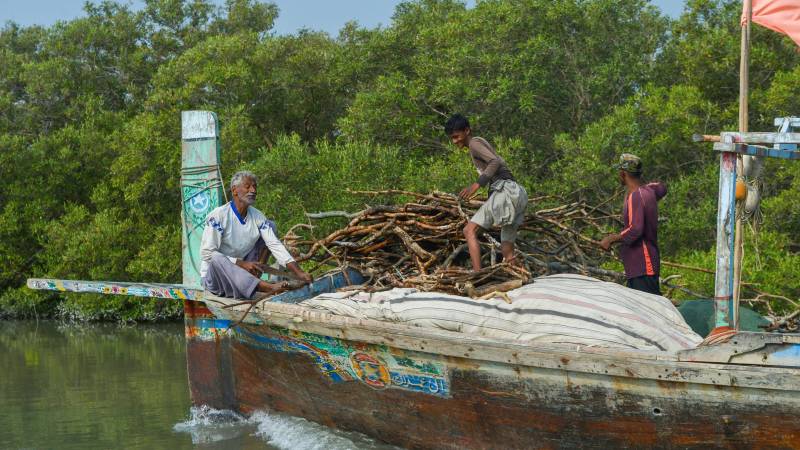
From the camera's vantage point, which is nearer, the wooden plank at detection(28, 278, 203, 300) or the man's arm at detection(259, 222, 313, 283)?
the man's arm at detection(259, 222, 313, 283)

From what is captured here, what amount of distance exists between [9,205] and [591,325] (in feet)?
44.4

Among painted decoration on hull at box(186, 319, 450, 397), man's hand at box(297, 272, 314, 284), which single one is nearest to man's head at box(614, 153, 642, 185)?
painted decoration on hull at box(186, 319, 450, 397)

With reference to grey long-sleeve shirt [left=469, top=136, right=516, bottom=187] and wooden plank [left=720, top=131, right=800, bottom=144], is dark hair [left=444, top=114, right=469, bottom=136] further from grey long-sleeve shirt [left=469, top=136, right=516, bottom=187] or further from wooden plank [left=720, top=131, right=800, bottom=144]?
wooden plank [left=720, top=131, right=800, bottom=144]

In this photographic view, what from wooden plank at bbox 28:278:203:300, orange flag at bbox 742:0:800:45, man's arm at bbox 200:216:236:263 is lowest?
wooden plank at bbox 28:278:203:300

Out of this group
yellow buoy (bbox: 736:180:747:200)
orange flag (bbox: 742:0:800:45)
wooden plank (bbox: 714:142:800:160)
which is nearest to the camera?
wooden plank (bbox: 714:142:800:160)

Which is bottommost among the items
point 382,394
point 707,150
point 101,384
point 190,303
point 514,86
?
point 101,384

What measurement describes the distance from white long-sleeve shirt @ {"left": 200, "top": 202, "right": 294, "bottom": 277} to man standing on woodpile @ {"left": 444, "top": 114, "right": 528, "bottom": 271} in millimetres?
1433

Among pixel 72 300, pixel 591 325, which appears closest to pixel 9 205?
pixel 72 300

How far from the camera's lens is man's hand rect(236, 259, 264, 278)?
6730mm

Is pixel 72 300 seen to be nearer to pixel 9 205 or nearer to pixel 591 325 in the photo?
pixel 9 205

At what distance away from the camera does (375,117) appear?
12.8 metres

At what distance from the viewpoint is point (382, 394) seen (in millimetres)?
5918

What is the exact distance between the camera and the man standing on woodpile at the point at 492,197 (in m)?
6.27

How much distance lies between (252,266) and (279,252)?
22 centimetres
